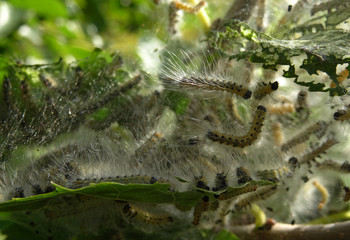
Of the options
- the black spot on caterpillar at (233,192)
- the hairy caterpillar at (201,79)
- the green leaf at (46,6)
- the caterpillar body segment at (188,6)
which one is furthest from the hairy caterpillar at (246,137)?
the green leaf at (46,6)

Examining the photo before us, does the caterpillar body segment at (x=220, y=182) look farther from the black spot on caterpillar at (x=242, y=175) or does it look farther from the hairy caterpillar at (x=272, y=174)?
the hairy caterpillar at (x=272, y=174)

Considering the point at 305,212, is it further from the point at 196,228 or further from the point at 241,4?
the point at 241,4

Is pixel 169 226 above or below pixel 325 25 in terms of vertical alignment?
below

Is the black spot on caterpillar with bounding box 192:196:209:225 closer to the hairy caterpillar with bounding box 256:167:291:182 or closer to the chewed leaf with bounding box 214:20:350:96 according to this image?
the hairy caterpillar with bounding box 256:167:291:182

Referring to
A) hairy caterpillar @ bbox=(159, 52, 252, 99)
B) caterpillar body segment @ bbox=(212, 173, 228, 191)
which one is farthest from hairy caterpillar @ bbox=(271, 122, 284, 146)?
caterpillar body segment @ bbox=(212, 173, 228, 191)

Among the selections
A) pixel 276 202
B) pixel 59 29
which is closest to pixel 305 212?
pixel 276 202
